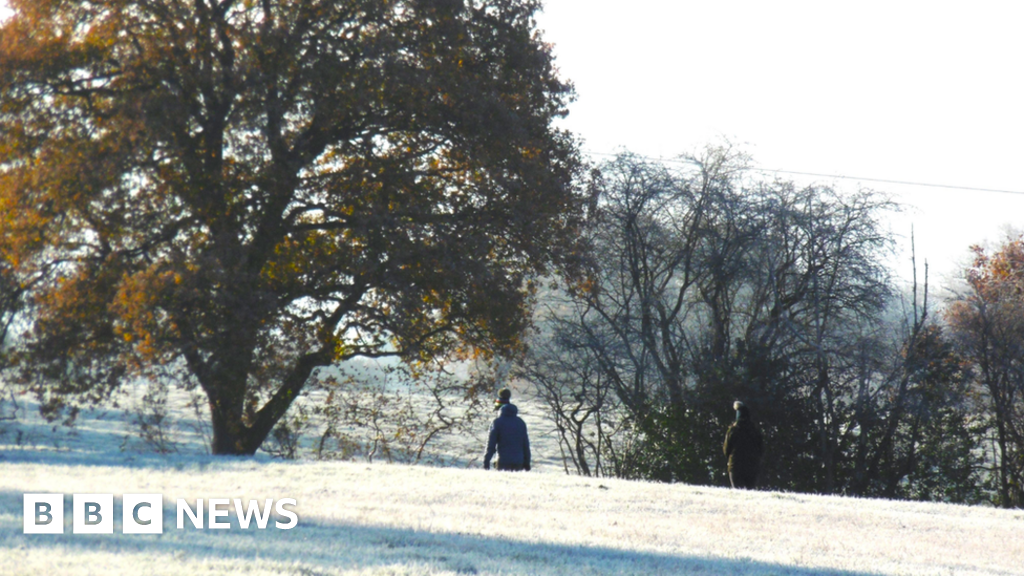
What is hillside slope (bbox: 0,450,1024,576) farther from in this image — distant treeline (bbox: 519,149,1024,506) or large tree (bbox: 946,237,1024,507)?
large tree (bbox: 946,237,1024,507)

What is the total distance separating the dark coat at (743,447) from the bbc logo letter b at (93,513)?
9.83 metres

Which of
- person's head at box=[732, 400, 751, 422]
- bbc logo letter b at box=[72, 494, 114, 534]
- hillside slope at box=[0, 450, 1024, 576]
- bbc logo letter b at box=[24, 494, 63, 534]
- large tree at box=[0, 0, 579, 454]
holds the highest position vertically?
large tree at box=[0, 0, 579, 454]

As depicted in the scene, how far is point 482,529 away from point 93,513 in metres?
3.35

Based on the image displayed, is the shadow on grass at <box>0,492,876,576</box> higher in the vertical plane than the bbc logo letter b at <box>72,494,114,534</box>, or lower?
lower

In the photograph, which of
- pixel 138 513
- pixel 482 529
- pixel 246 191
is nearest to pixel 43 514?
pixel 138 513

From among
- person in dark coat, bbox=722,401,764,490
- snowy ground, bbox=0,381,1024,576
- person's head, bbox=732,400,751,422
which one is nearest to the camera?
snowy ground, bbox=0,381,1024,576

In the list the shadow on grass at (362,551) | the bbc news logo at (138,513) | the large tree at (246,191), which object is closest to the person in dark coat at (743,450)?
the large tree at (246,191)

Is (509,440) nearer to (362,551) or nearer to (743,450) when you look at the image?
(743,450)

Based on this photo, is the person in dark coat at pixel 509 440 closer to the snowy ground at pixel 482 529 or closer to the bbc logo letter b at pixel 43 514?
the snowy ground at pixel 482 529

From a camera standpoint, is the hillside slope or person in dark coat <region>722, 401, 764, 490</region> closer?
the hillside slope

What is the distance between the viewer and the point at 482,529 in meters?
8.16

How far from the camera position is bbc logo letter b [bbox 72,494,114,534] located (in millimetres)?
7074

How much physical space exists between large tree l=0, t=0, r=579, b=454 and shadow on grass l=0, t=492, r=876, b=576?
314 inches

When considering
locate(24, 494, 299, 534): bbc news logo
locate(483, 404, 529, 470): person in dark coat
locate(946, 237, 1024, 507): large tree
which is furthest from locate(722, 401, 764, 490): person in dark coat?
locate(946, 237, 1024, 507): large tree
